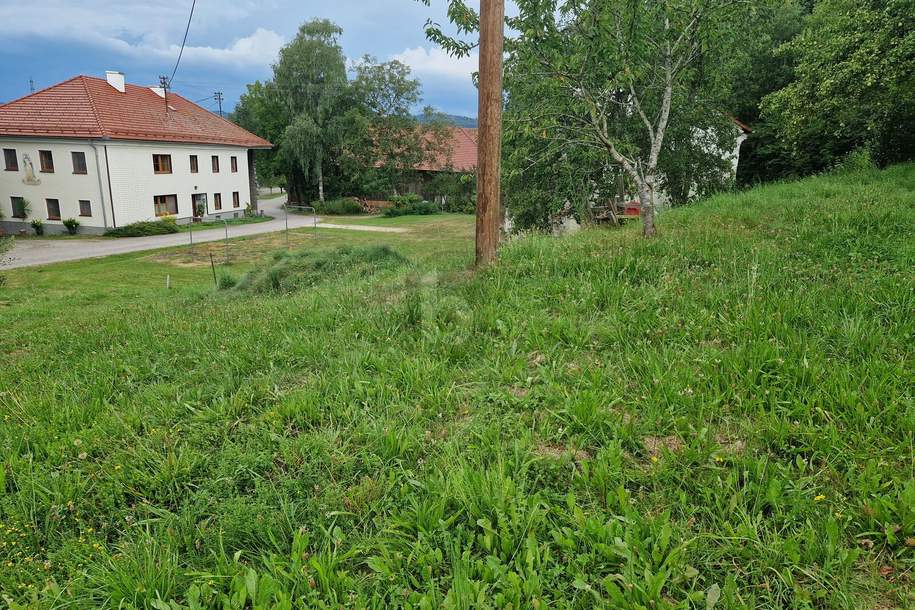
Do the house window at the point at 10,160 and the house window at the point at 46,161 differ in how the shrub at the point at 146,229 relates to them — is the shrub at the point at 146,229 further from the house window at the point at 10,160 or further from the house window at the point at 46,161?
the house window at the point at 10,160

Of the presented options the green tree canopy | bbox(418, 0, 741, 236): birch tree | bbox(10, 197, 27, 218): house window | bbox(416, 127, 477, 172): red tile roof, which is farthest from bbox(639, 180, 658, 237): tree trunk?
bbox(416, 127, 477, 172): red tile roof

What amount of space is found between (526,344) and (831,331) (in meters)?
2.15

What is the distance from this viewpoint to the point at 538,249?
7.24 metres

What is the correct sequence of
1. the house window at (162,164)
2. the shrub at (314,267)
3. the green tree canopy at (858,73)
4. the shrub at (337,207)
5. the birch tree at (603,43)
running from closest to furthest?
the birch tree at (603,43), the shrub at (314,267), the green tree canopy at (858,73), the house window at (162,164), the shrub at (337,207)

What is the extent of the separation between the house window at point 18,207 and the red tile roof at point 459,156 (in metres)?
29.6

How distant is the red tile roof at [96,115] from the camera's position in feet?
100

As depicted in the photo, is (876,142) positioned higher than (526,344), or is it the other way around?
(876,142)

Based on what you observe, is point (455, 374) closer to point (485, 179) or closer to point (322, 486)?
point (322, 486)

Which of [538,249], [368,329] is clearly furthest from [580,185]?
[368,329]

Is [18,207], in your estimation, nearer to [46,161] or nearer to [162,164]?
[46,161]

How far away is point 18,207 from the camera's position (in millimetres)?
31500

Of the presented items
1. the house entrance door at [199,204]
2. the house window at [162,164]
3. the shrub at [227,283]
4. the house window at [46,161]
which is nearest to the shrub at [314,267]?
the shrub at [227,283]

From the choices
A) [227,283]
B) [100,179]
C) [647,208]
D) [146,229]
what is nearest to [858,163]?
[647,208]

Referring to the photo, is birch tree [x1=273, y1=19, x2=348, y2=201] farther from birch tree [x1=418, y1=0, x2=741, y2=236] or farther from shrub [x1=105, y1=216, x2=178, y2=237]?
birch tree [x1=418, y1=0, x2=741, y2=236]
